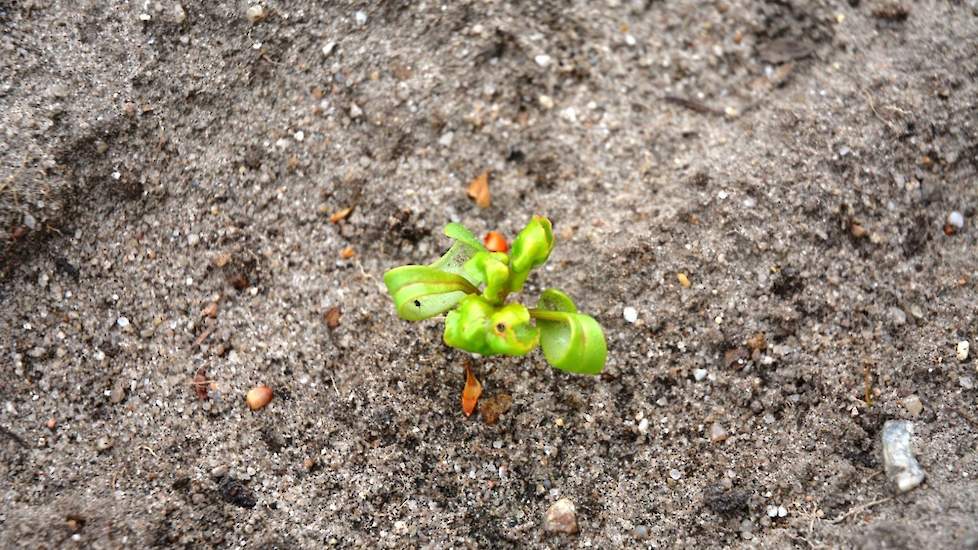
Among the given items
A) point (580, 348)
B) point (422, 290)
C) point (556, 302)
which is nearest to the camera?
point (580, 348)

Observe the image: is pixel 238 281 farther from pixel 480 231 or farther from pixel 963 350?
pixel 963 350

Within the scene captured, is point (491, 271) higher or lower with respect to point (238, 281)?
higher

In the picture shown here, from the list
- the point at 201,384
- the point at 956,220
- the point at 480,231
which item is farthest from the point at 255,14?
the point at 956,220

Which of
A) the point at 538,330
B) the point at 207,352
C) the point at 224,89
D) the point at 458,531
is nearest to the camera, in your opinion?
the point at 538,330

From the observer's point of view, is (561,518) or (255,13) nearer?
(561,518)

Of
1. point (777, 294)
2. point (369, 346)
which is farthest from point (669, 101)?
point (369, 346)

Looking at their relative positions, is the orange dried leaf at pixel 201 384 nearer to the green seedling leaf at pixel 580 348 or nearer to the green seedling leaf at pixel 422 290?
the green seedling leaf at pixel 422 290

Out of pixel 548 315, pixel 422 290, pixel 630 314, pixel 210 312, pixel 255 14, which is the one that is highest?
pixel 255 14

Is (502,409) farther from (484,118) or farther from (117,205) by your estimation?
(117,205)

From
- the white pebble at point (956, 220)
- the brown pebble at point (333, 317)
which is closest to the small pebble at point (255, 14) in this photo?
the brown pebble at point (333, 317)
